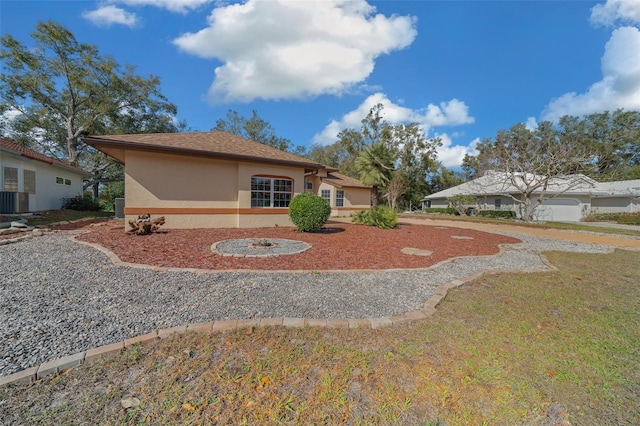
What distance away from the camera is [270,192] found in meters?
12.6

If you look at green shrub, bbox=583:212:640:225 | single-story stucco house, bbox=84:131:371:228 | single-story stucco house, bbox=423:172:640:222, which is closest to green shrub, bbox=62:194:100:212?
single-story stucco house, bbox=84:131:371:228

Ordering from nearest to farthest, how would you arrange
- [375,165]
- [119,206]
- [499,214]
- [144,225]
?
[144,225], [119,206], [375,165], [499,214]

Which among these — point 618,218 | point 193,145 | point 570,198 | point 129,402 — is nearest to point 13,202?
point 193,145

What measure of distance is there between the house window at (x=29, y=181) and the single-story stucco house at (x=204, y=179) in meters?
6.78

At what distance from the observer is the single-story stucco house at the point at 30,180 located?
12.5 meters

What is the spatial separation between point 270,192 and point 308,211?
334cm

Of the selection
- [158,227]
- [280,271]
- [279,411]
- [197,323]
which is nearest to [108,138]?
[158,227]

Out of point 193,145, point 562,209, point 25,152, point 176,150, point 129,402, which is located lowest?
point 129,402

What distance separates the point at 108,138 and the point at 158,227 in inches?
138

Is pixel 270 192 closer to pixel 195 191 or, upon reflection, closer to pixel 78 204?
pixel 195 191

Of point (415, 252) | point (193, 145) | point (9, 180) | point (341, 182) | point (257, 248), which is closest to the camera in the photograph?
point (257, 248)

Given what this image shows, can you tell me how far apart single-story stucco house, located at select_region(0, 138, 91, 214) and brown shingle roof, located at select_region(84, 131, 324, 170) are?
6.14m

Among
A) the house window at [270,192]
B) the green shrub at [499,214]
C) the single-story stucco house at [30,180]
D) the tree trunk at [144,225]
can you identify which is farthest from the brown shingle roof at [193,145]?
the green shrub at [499,214]

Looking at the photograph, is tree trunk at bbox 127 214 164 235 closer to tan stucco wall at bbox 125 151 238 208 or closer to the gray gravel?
tan stucco wall at bbox 125 151 238 208
